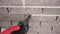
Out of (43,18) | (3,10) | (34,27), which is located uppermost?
(3,10)

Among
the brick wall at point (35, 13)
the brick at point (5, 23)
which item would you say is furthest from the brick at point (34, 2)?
the brick at point (5, 23)

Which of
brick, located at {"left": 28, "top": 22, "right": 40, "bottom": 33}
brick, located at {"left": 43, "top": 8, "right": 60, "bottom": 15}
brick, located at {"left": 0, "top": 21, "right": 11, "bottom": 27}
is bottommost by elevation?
brick, located at {"left": 28, "top": 22, "right": 40, "bottom": 33}

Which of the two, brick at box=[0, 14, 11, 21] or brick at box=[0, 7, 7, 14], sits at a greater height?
brick at box=[0, 7, 7, 14]

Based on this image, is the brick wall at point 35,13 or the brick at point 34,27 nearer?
the brick wall at point 35,13

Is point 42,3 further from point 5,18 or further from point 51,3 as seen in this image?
point 5,18

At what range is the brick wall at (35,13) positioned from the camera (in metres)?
1.15

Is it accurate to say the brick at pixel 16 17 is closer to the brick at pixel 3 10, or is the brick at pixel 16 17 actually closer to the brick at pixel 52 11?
the brick at pixel 3 10

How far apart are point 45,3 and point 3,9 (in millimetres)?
416

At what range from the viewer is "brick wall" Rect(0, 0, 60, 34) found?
115 centimetres

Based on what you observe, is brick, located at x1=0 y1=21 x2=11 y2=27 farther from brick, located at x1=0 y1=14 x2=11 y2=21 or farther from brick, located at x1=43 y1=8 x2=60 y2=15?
brick, located at x1=43 y1=8 x2=60 y2=15

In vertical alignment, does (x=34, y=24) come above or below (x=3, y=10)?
below

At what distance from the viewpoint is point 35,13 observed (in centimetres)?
120

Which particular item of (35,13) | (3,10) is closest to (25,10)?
(35,13)

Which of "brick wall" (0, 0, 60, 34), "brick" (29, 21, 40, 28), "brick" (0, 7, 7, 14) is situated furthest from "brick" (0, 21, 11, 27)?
"brick" (29, 21, 40, 28)
